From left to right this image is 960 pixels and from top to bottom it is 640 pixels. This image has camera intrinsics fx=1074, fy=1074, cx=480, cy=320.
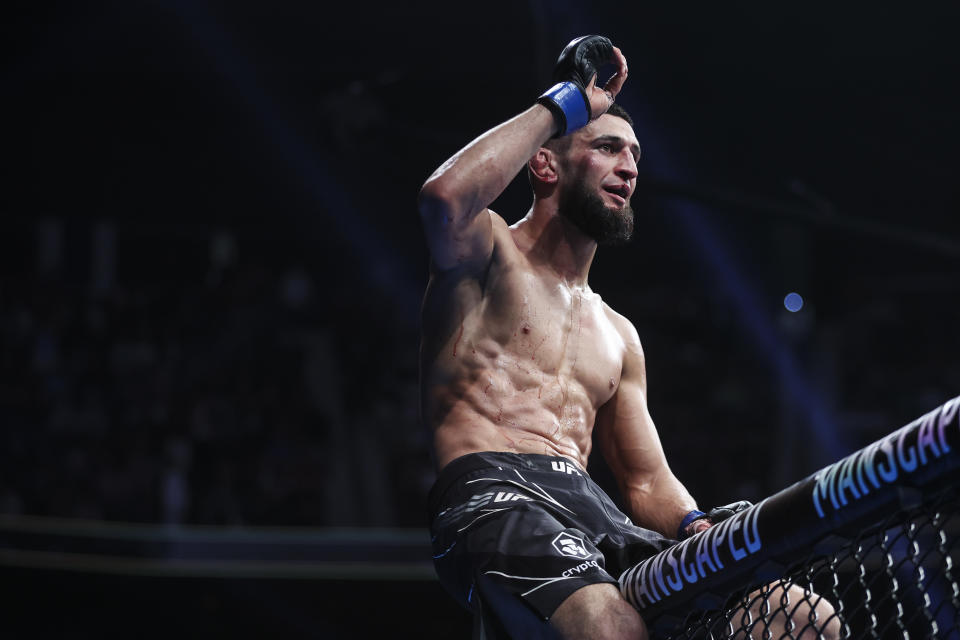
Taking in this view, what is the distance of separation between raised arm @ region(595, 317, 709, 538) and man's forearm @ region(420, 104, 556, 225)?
61cm

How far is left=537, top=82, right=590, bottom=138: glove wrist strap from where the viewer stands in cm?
187

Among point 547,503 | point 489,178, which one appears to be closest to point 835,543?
point 547,503

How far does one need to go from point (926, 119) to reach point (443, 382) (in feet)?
16.6

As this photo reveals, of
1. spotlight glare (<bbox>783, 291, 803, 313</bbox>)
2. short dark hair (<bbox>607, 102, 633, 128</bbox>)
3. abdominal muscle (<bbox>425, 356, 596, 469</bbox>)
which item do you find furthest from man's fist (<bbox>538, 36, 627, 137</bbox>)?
spotlight glare (<bbox>783, 291, 803, 313</bbox>)

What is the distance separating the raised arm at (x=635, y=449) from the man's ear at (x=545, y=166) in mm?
351

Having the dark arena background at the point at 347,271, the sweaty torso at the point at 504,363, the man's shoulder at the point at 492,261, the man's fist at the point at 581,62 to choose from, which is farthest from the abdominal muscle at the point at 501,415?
the dark arena background at the point at 347,271

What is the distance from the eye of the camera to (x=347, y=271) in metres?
9.03

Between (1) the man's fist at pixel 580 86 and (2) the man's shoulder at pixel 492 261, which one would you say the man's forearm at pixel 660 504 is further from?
(1) the man's fist at pixel 580 86

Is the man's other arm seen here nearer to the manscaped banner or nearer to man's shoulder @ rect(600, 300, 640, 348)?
man's shoulder @ rect(600, 300, 640, 348)

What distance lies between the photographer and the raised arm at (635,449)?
2.15 m

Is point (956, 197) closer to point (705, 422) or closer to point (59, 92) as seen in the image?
point (705, 422)

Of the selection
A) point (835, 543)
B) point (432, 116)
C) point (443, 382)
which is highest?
point (432, 116)

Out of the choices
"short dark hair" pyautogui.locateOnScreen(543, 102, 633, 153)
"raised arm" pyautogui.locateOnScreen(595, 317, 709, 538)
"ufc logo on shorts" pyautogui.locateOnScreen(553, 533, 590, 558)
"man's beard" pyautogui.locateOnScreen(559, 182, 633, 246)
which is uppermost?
"short dark hair" pyautogui.locateOnScreen(543, 102, 633, 153)

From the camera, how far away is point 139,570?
13.7 ft
